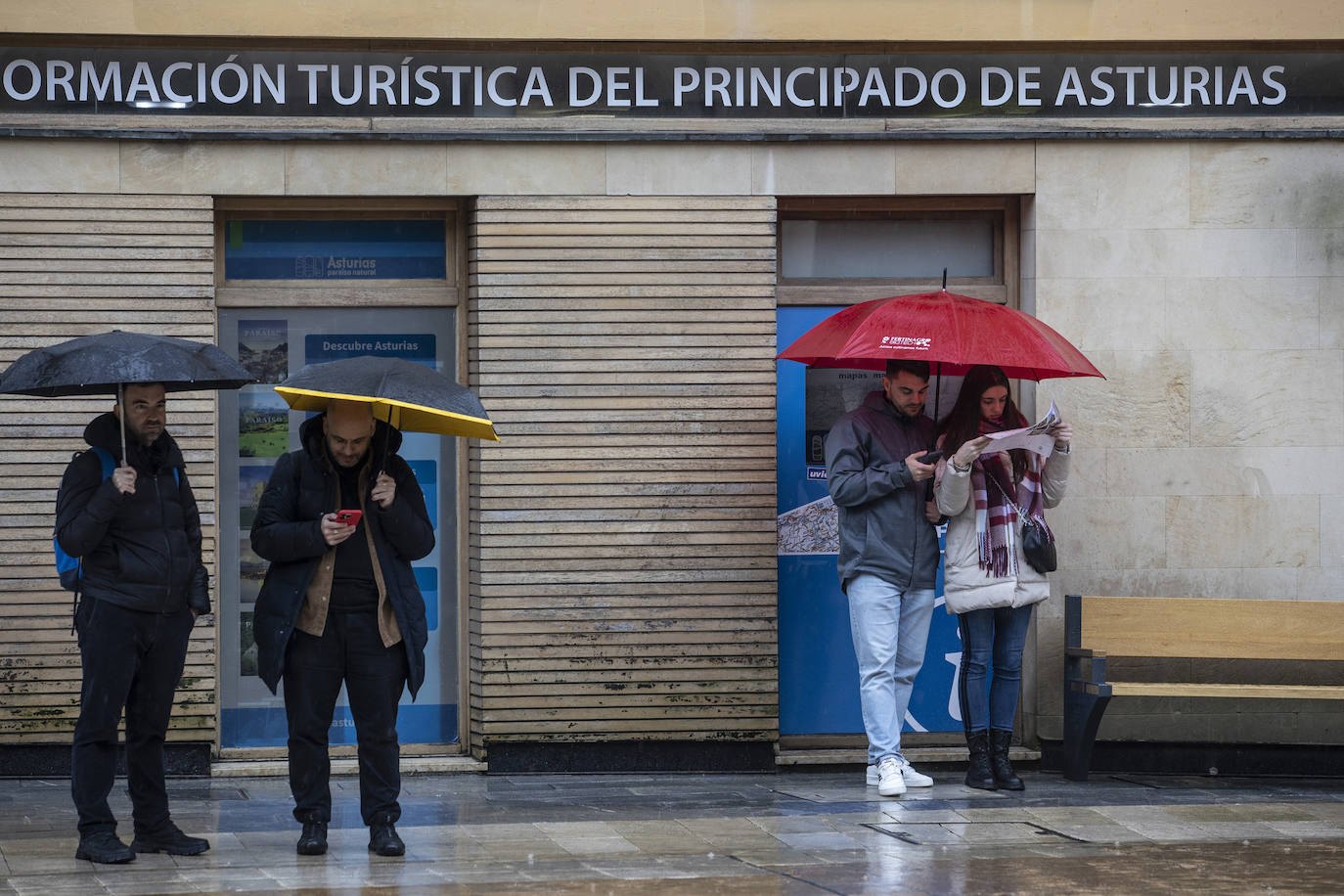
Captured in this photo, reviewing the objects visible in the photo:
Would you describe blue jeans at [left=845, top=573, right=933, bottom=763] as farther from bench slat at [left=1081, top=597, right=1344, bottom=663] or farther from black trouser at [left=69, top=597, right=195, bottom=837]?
black trouser at [left=69, top=597, right=195, bottom=837]

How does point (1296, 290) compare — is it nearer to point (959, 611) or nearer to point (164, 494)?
point (959, 611)

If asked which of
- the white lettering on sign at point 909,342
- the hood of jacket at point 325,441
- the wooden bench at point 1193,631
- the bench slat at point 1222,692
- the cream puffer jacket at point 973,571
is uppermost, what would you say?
the white lettering on sign at point 909,342

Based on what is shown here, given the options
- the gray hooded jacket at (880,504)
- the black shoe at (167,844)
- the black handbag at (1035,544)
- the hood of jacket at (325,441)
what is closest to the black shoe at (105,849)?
the black shoe at (167,844)

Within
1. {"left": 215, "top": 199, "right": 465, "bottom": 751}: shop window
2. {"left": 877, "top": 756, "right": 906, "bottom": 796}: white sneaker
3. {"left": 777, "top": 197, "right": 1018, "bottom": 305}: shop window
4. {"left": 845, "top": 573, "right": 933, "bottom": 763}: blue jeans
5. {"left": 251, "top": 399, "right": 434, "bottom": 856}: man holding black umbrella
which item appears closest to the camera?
{"left": 251, "top": 399, "right": 434, "bottom": 856}: man holding black umbrella

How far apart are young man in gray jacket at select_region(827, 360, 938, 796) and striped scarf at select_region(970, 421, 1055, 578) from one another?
0.23m

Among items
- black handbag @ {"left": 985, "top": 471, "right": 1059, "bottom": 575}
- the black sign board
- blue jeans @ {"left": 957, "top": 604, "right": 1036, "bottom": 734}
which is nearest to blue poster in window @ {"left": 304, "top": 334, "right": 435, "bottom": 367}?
the black sign board

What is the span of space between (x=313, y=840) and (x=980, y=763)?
130 inches

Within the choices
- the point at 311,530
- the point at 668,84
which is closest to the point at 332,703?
the point at 311,530

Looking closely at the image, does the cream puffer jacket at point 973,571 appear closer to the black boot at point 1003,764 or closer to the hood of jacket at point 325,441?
the black boot at point 1003,764

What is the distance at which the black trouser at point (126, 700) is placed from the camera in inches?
252

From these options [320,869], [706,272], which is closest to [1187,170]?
[706,272]

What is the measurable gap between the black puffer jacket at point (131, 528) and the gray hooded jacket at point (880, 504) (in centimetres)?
299

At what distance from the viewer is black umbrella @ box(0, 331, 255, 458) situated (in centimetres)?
605

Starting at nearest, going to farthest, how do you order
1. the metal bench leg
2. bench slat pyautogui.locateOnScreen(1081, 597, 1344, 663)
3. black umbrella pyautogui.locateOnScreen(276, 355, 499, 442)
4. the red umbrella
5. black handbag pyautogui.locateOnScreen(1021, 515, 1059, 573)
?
black umbrella pyautogui.locateOnScreen(276, 355, 499, 442)
the red umbrella
black handbag pyautogui.locateOnScreen(1021, 515, 1059, 573)
the metal bench leg
bench slat pyautogui.locateOnScreen(1081, 597, 1344, 663)
